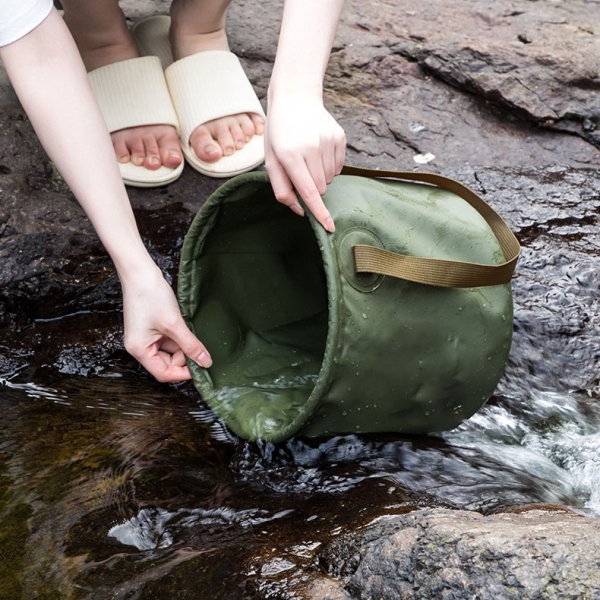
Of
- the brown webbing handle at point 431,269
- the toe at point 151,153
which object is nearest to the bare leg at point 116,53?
the toe at point 151,153

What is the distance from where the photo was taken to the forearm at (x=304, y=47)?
1.71 meters

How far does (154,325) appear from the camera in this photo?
6.08 ft

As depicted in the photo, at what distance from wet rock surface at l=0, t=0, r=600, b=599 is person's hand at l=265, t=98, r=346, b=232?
1.96 ft

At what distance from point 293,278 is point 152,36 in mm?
1208

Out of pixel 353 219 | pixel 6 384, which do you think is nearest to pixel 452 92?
pixel 353 219

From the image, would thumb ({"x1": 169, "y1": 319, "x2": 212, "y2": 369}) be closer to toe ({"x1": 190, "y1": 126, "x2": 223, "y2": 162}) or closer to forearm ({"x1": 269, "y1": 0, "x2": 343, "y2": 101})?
forearm ({"x1": 269, "y1": 0, "x2": 343, "y2": 101})

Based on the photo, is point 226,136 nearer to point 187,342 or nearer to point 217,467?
point 187,342

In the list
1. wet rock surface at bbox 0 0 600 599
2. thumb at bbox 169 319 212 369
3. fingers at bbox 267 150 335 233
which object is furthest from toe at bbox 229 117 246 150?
fingers at bbox 267 150 335 233

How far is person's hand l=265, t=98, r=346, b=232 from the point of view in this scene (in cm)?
158

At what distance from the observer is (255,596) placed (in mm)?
1288

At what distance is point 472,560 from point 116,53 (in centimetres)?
204

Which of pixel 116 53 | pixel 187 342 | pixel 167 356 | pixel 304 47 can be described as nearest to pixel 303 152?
pixel 304 47

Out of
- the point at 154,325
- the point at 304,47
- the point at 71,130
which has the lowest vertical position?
the point at 154,325

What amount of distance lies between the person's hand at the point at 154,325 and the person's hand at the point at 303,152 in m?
0.39
